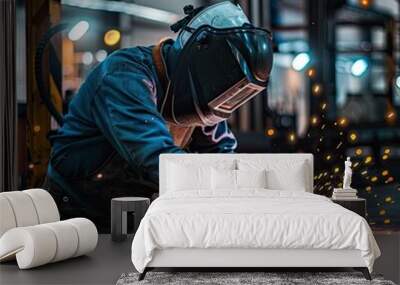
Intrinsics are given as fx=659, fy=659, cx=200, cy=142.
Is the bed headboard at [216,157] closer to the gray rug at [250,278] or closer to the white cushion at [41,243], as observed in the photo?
the white cushion at [41,243]

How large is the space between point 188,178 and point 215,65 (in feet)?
3.97

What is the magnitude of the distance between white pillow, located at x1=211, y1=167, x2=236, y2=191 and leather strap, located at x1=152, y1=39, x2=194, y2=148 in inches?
33.9

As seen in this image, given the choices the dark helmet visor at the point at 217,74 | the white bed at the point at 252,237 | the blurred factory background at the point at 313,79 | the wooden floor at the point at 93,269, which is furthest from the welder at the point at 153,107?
the white bed at the point at 252,237

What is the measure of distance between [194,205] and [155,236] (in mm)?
400

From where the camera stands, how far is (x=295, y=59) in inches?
255

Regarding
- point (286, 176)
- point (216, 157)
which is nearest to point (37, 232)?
point (216, 157)

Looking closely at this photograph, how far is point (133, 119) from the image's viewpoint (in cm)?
645

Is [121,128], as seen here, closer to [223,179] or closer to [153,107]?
[153,107]

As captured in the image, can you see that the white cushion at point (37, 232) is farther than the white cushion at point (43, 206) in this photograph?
No

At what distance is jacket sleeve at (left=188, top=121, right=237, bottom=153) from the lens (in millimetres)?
6520

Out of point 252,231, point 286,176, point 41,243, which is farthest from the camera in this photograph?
point 286,176

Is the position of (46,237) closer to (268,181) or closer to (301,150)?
(268,181)

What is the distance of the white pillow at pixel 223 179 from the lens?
5680mm

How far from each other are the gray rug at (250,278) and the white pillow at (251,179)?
1.26 metres
